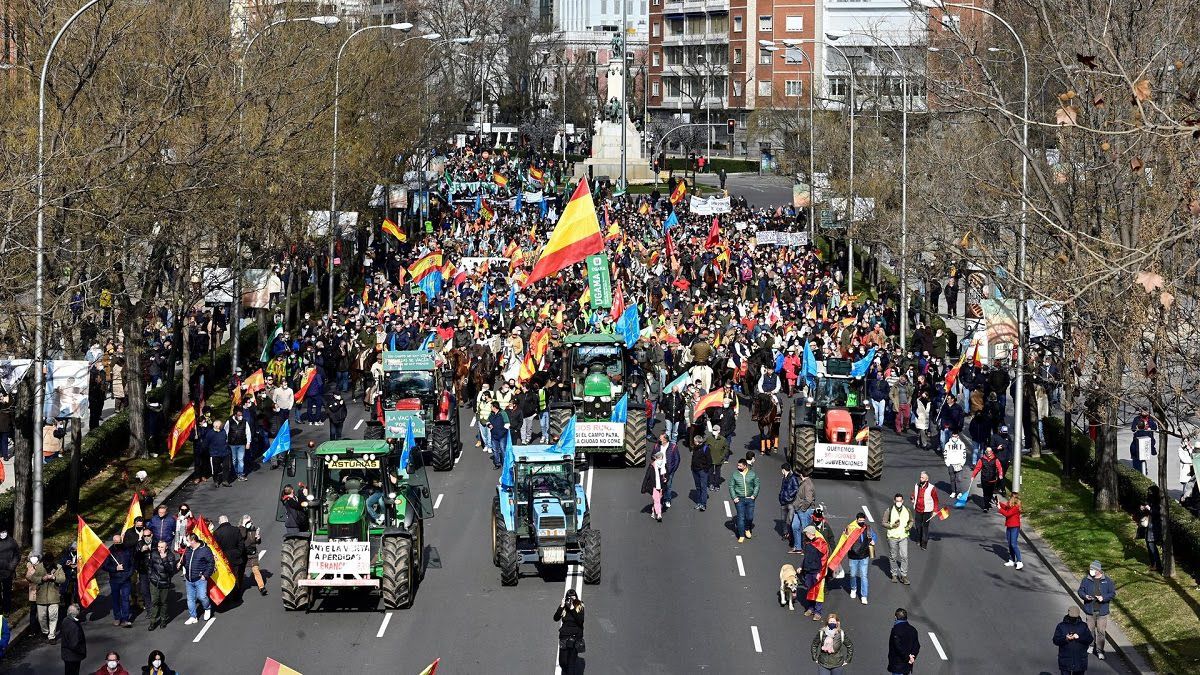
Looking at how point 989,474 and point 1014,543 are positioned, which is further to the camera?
point 989,474

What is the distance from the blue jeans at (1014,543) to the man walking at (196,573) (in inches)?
486

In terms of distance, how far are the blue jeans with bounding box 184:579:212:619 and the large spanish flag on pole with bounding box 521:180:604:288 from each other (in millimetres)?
19203

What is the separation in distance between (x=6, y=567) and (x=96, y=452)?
10542mm

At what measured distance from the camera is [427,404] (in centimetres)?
3525

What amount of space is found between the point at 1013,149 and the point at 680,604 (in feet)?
71.5

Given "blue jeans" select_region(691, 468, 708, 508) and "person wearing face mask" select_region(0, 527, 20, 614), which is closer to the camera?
"person wearing face mask" select_region(0, 527, 20, 614)

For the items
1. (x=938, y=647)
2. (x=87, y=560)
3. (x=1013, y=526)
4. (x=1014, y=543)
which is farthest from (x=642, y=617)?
(x=87, y=560)

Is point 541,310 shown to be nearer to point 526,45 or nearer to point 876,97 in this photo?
point 876,97

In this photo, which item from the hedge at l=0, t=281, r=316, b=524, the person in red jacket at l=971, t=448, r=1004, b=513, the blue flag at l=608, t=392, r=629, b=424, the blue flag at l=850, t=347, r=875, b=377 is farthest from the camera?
the blue flag at l=850, t=347, r=875, b=377

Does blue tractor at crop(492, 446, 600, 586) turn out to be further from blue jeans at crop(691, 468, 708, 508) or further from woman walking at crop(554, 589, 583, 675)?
blue jeans at crop(691, 468, 708, 508)

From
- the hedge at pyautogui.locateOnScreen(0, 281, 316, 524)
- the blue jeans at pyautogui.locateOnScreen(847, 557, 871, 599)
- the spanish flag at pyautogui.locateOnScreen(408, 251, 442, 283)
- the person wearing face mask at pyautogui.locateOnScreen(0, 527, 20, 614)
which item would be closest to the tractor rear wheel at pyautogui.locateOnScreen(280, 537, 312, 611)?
the person wearing face mask at pyautogui.locateOnScreen(0, 527, 20, 614)

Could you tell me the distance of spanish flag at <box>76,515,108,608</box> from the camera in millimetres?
24125

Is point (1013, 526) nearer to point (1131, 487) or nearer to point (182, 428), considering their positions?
point (1131, 487)

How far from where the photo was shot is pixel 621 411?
3381cm
